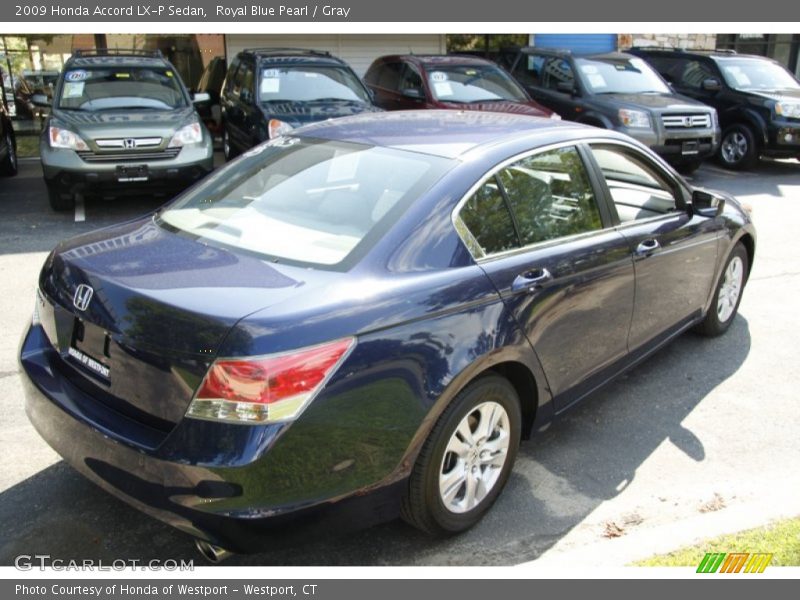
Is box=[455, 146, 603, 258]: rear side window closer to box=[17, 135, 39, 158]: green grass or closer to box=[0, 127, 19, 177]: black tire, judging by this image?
box=[0, 127, 19, 177]: black tire

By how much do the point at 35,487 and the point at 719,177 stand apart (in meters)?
11.5

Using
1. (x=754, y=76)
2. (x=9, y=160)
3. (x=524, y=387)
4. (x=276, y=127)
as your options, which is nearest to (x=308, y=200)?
(x=524, y=387)

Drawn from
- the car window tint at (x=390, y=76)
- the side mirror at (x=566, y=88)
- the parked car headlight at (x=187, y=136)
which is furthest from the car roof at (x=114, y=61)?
the side mirror at (x=566, y=88)

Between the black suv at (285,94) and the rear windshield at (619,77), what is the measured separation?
150 inches

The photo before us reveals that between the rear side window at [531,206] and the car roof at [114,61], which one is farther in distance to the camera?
the car roof at [114,61]

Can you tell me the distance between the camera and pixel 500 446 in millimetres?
3248

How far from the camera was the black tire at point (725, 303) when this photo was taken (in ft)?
17.1

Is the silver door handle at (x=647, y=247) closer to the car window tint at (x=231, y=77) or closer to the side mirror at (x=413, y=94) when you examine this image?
the side mirror at (x=413, y=94)

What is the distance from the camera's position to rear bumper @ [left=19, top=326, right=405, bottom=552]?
240cm

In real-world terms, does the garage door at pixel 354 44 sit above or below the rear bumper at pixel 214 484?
above

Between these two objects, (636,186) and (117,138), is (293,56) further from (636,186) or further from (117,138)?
(636,186)

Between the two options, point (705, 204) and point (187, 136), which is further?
point (187, 136)

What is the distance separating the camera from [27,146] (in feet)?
43.1

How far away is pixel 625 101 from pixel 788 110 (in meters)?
3.11
